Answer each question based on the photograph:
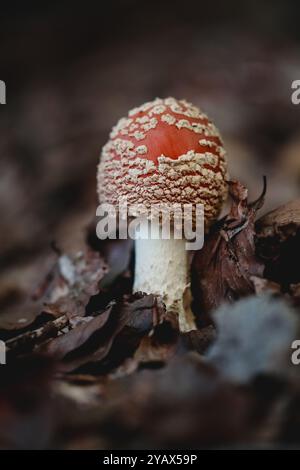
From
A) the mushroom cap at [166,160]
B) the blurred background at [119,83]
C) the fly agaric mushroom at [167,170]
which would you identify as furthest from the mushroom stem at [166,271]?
the blurred background at [119,83]

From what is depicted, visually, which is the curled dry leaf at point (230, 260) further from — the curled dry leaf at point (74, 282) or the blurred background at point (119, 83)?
the blurred background at point (119, 83)

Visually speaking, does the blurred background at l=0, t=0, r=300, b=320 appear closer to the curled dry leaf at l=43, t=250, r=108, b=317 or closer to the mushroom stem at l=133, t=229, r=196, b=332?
the curled dry leaf at l=43, t=250, r=108, b=317

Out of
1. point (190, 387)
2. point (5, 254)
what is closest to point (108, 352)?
point (190, 387)

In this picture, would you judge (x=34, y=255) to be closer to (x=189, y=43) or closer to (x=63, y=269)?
(x=63, y=269)

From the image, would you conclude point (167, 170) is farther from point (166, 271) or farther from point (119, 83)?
point (119, 83)

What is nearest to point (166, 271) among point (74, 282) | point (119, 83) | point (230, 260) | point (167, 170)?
point (230, 260)

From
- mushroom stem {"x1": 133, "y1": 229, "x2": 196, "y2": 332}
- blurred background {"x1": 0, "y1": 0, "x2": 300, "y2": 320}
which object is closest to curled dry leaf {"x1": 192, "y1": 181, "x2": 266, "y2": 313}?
mushroom stem {"x1": 133, "y1": 229, "x2": 196, "y2": 332}
